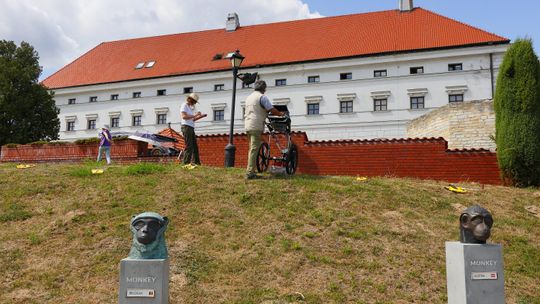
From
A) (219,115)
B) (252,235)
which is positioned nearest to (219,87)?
(219,115)

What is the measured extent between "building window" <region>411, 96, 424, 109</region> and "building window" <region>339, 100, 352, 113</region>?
4.58m

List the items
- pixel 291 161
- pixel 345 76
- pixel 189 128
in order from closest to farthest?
pixel 291 161
pixel 189 128
pixel 345 76

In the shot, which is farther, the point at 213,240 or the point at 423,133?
the point at 423,133

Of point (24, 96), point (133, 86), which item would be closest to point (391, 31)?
point (133, 86)

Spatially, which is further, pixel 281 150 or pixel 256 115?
pixel 281 150

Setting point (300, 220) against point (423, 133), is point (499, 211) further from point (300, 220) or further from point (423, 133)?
point (423, 133)

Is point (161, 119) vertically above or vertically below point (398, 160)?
above

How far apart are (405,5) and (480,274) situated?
3750cm

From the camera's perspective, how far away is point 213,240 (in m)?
7.59

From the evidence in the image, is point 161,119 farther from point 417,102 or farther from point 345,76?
point 417,102

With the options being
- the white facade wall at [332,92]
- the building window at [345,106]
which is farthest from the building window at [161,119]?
the building window at [345,106]

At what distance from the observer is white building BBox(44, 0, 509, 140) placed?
32844 millimetres

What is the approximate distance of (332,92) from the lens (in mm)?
35562

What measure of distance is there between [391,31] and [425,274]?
32.6m
